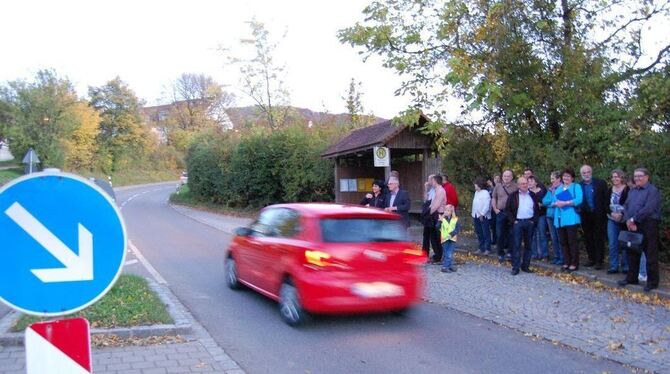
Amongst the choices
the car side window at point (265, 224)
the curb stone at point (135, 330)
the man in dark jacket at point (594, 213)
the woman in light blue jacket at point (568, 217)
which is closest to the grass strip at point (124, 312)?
the curb stone at point (135, 330)

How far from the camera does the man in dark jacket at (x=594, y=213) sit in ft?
34.6

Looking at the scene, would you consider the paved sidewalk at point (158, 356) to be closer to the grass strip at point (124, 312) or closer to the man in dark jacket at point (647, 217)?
the grass strip at point (124, 312)

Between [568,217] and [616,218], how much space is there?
1045mm

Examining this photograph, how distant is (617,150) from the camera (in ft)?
35.4

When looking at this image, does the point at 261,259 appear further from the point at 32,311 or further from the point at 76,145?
the point at 76,145

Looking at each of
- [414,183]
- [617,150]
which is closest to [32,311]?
[617,150]

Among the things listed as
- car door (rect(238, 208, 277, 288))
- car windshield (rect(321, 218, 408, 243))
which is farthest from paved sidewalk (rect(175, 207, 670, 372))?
car door (rect(238, 208, 277, 288))

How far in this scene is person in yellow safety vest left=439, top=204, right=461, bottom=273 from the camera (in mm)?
10922

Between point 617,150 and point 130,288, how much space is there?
8.84 m

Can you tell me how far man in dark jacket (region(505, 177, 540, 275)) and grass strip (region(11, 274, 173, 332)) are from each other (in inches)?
250

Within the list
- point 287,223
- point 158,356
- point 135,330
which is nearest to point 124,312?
point 135,330

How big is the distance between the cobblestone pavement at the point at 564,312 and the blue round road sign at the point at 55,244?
5192 mm

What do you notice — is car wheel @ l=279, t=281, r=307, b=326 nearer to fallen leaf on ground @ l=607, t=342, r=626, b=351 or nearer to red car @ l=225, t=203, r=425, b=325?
red car @ l=225, t=203, r=425, b=325

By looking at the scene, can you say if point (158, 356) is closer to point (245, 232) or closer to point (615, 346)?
point (245, 232)
